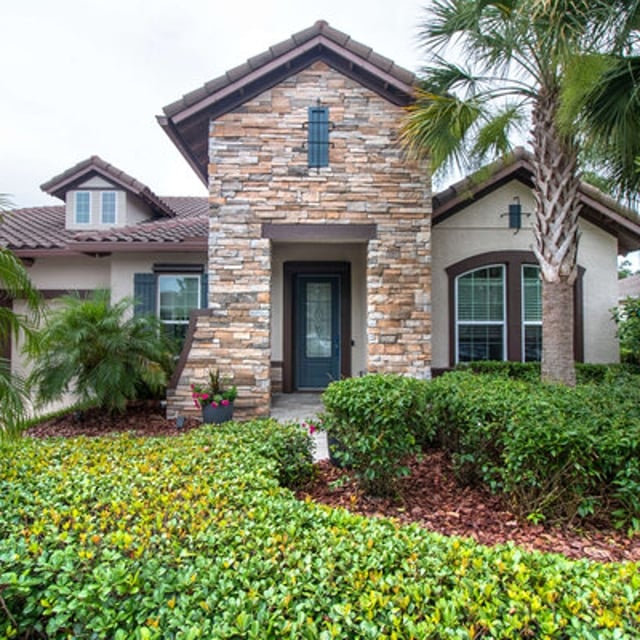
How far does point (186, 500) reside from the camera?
2.96m

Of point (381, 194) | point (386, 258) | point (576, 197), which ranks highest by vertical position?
point (381, 194)

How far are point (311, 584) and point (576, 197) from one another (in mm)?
6228

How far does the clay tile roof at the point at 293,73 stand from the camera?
7422 millimetres

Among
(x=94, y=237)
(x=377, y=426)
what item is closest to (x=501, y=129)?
(x=377, y=426)

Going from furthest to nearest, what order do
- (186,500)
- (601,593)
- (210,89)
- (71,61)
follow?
1. (71,61)
2. (210,89)
3. (186,500)
4. (601,593)

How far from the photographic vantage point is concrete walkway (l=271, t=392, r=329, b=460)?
7.43 m

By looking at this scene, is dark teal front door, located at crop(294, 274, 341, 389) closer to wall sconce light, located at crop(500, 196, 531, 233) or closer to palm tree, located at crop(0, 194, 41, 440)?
wall sconce light, located at crop(500, 196, 531, 233)

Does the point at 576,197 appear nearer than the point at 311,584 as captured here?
No

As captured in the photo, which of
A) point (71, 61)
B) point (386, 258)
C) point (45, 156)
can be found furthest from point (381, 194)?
point (45, 156)

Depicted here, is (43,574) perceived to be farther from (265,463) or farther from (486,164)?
(486,164)

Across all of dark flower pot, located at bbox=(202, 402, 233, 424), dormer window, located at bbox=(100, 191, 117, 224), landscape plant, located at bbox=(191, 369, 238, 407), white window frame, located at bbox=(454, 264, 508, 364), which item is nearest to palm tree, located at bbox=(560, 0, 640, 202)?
white window frame, located at bbox=(454, 264, 508, 364)

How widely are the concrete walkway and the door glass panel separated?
1.08 meters

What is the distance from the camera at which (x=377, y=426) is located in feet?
13.2

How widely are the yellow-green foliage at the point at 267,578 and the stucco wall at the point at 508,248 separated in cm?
710
